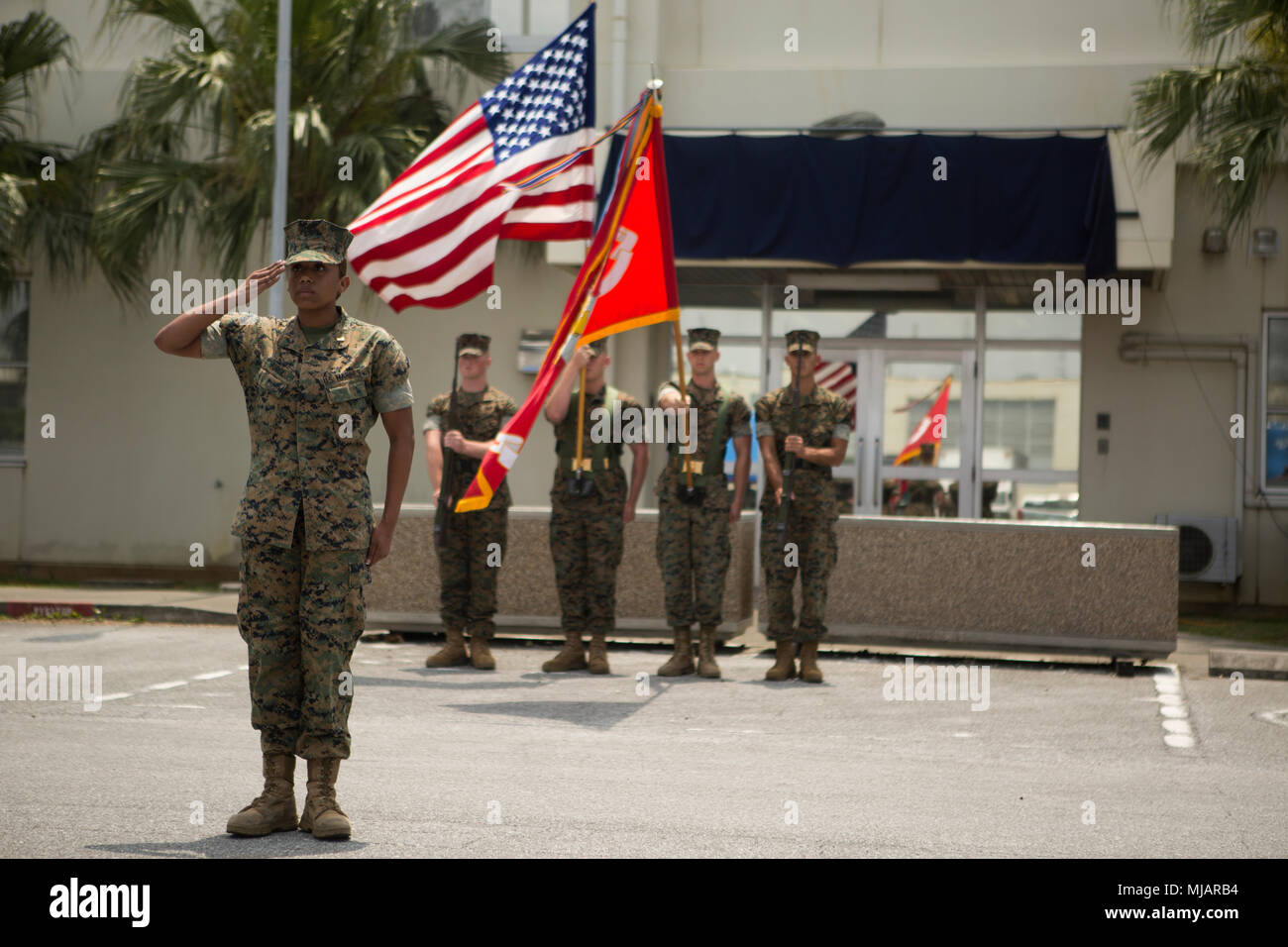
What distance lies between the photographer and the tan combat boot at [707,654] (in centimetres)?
959

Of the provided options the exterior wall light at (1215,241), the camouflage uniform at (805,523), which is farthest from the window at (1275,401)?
the camouflage uniform at (805,523)

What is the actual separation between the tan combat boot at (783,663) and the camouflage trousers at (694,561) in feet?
1.47

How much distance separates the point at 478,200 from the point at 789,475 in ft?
9.09

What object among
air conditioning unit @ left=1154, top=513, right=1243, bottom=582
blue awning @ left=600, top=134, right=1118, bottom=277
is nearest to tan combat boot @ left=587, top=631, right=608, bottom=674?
blue awning @ left=600, top=134, right=1118, bottom=277

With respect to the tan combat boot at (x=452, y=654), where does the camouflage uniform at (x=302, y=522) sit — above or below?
above

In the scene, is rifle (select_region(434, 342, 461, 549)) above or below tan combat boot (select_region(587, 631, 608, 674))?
above

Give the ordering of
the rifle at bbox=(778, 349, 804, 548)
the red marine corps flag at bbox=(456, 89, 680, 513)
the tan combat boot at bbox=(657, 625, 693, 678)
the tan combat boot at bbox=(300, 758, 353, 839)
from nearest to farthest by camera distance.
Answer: the tan combat boot at bbox=(300, 758, 353, 839) → the red marine corps flag at bbox=(456, 89, 680, 513) → the rifle at bbox=(778, 349, 804, 548) → the tan combat boot at bbox=(657, 625, 693, 678)

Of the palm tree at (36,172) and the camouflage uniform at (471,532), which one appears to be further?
the palm tree at (36,172)

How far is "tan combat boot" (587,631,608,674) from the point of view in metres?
9.66

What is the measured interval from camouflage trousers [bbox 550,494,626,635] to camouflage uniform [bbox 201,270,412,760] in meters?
4.73

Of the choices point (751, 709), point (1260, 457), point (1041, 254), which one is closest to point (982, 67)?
point (1041, 254)

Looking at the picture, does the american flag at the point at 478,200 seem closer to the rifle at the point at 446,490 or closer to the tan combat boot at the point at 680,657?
the rifle at the point at 446,490

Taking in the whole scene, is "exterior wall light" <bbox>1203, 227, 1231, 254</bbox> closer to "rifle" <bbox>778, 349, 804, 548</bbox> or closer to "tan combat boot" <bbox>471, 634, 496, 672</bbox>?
"rifle" <bbox>778, 349, 804, 548</bbox>
